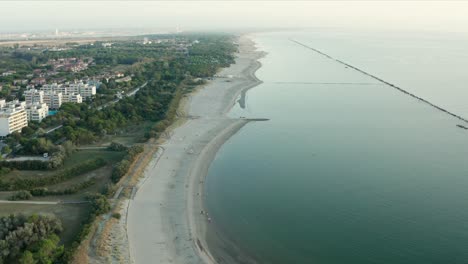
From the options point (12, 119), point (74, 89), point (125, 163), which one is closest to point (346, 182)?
point (125, 163)

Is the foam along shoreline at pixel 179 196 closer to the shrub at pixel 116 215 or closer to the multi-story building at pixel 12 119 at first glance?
the shrub at pixel 116 215

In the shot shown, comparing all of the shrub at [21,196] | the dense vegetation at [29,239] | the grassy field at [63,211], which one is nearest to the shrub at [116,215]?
the grassy field at [63,211]

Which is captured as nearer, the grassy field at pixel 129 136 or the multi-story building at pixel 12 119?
the grassy field at pixel 129 136

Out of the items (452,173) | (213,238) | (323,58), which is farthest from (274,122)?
(323,58)

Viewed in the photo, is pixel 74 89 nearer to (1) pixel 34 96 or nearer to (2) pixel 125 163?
(1) pixel 34 96

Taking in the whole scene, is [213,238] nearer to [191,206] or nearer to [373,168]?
[191,206]

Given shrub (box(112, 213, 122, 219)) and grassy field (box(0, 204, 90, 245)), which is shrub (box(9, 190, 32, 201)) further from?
shrub (box(112, 213, 122, 219))
